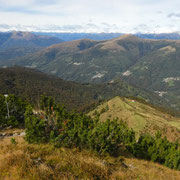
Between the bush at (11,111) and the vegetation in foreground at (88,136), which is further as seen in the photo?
the bush at (11,111)

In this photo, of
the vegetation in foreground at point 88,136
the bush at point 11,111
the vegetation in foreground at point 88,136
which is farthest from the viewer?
the bush at point 11,111

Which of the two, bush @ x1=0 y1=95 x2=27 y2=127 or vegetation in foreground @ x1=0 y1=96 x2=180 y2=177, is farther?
bush @ x1=0 y1=95 x2=27 y2=127

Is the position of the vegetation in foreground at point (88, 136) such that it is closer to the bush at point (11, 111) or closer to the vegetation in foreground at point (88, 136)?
the vegetation in foreground at point (88, 136)

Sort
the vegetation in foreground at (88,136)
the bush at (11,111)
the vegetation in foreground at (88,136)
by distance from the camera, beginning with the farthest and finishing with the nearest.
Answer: the bush at (11,111) < the vegetation in foreground at (88,136) < the vegetation in foreground at (88,136)

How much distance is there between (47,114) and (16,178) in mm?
34440

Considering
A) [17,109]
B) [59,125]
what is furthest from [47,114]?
[17,109]

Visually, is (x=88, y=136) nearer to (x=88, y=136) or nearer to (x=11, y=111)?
(x=88, y=136)

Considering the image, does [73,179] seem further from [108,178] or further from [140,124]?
[140,124]

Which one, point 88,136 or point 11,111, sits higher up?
point 88,136

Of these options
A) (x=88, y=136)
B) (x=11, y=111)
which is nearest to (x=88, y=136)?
(x=88, y=136)

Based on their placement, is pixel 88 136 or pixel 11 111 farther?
pixel 11 111

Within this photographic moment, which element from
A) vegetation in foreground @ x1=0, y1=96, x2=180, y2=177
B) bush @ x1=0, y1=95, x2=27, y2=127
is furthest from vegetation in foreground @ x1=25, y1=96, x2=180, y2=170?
bush @ x1=0, y1=95, x2=27, y2=127

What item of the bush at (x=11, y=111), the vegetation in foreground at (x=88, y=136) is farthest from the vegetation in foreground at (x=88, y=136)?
the bush at (x=11, y=111)

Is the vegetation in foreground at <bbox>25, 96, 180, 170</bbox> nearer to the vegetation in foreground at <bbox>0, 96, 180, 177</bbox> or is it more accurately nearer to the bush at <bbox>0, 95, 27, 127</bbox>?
the vegetation in foreground at <bbox>0, 96, 180, 177</bbox>
